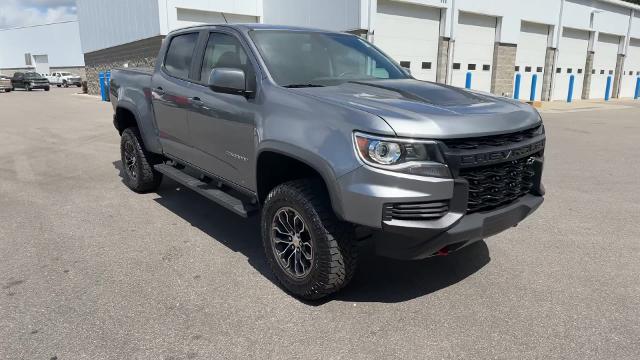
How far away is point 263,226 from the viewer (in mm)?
3447

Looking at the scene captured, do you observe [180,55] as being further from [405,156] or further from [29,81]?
[29,81]

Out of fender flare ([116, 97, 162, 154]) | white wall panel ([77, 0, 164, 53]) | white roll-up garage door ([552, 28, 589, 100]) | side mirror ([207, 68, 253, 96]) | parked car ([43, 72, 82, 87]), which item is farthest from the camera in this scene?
parked car ([43, 72, 82, 87])

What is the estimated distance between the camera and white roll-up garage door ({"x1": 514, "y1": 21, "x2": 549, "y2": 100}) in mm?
24516

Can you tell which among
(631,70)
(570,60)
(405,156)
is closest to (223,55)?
(405,156)

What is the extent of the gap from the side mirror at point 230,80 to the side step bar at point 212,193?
92 cm

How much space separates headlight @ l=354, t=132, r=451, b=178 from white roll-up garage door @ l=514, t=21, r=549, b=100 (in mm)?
24349

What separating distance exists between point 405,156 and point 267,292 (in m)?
1.49

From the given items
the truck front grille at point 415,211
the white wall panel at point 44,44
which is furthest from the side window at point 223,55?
the white wall panel at point 44,44

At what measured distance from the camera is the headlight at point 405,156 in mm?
2596

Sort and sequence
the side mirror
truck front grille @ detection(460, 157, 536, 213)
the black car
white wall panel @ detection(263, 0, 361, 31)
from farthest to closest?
1. the black car
2. white wall panel @ detection(263, 0, 361, 31)
3. the side mirror
4. truck front grille @ detection(460, 157, 536, 213)

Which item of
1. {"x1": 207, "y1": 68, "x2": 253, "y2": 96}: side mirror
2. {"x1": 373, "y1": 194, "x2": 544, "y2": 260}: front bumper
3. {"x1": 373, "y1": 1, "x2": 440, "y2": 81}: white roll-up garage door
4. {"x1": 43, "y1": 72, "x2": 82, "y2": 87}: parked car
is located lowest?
{"x1": 43, "y1": 72, "x2": 82, "y2": 87}: parked car

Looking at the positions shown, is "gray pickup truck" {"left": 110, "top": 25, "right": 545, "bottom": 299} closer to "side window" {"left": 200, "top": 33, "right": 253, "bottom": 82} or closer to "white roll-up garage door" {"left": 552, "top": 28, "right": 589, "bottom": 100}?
"side window" {"left": 200, "top": 33, "right": 253, "bottom": 82}

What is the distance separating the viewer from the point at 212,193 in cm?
411

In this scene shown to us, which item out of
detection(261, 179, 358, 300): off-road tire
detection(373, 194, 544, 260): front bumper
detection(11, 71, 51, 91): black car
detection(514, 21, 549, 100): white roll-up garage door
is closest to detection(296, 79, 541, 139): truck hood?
detection(373, 194, 544, 260): front bumper
